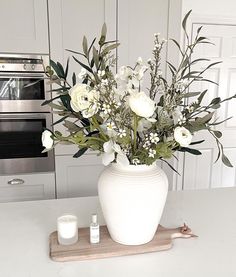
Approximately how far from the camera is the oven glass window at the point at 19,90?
214cm

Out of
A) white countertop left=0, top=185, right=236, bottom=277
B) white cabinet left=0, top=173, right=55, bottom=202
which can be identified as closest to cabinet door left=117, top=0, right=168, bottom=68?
white cabinet left=0, top=173, right=55, bottom=202

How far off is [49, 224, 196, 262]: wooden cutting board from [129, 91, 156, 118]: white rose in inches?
17.7

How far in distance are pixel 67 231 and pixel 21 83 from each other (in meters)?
1.49

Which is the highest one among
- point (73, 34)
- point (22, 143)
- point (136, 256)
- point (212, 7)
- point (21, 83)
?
point (212, 7)

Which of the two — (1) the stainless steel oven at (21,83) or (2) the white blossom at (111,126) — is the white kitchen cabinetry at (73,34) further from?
(2) the white blossom at (111,126)

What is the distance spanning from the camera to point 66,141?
0.88 metres

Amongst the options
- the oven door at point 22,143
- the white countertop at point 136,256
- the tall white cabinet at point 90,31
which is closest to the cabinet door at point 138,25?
the tall white cabinet at point 90,31

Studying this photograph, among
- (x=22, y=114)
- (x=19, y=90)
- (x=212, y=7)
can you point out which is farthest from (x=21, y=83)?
(x=212, y=7)

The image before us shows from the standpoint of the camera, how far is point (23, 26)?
208cm

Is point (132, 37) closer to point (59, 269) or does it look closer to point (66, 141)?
point (66, 141)

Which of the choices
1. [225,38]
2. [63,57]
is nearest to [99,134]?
[63,57]

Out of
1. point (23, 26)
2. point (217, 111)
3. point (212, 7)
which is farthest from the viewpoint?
point (217, 111)

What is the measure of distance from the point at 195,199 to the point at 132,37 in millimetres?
1387

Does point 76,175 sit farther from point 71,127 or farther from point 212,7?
point 212,7
